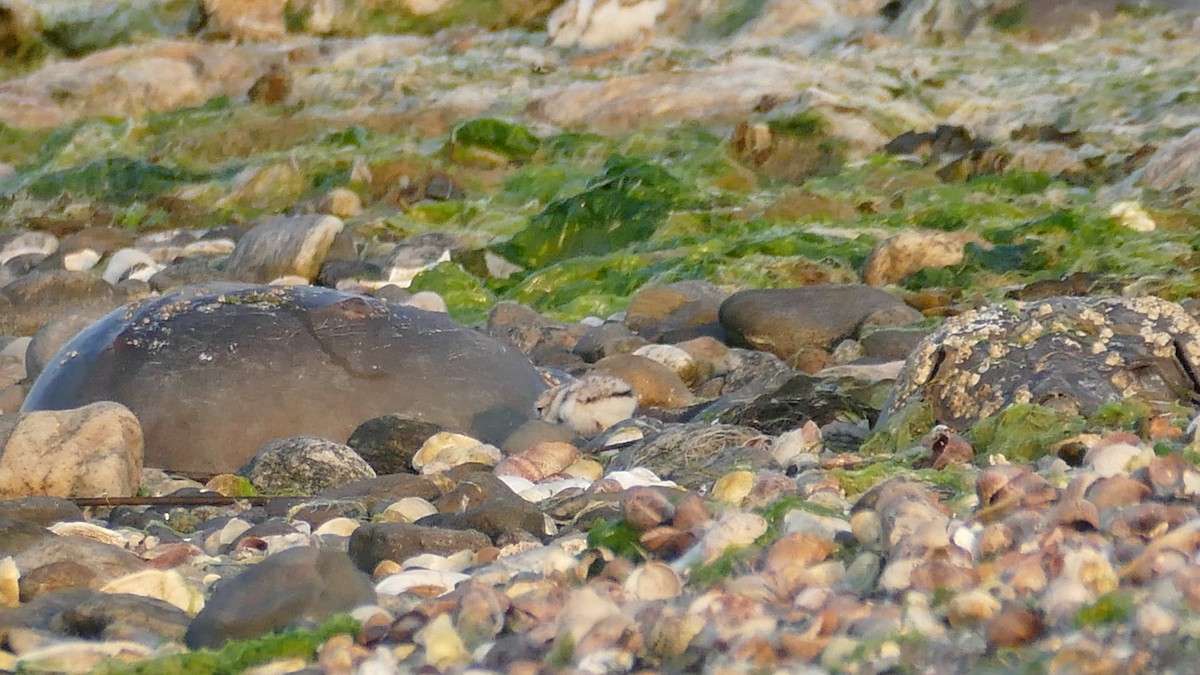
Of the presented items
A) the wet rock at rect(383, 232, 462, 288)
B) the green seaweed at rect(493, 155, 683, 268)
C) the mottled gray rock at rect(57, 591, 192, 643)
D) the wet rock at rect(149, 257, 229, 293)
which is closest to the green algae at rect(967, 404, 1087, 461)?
the mottled gray rock at rect(57, 591, 192, 643)

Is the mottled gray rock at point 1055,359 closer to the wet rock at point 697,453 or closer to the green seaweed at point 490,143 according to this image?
the wet rock at point 697,453

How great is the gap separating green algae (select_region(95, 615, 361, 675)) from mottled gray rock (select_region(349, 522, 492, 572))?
631 millimetres

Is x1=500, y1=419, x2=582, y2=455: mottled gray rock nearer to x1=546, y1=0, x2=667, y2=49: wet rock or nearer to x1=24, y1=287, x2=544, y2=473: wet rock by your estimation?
x1=24, y1=287, x2=544, y2=473: wet rock

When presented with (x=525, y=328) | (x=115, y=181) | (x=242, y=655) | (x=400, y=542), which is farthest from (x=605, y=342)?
(x=115, y=181)

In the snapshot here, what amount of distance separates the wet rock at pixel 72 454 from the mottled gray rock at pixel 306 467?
1.03 ft

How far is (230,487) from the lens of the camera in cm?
414

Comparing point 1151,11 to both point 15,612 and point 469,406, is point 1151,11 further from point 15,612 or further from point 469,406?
point 15,612

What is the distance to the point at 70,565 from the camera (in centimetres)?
289

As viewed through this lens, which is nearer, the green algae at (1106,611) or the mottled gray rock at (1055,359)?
the green algae at (1106,611)

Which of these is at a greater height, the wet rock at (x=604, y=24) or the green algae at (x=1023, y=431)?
the green algae at (x=1023, y=431)

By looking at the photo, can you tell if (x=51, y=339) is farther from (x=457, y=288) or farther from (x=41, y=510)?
(x=457, y=288)

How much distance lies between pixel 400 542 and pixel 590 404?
2.03 metres

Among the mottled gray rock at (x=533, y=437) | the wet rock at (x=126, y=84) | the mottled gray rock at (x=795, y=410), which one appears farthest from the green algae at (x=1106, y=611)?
the wet rock at (x=126, y=84)

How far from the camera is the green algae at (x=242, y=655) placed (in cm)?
224
